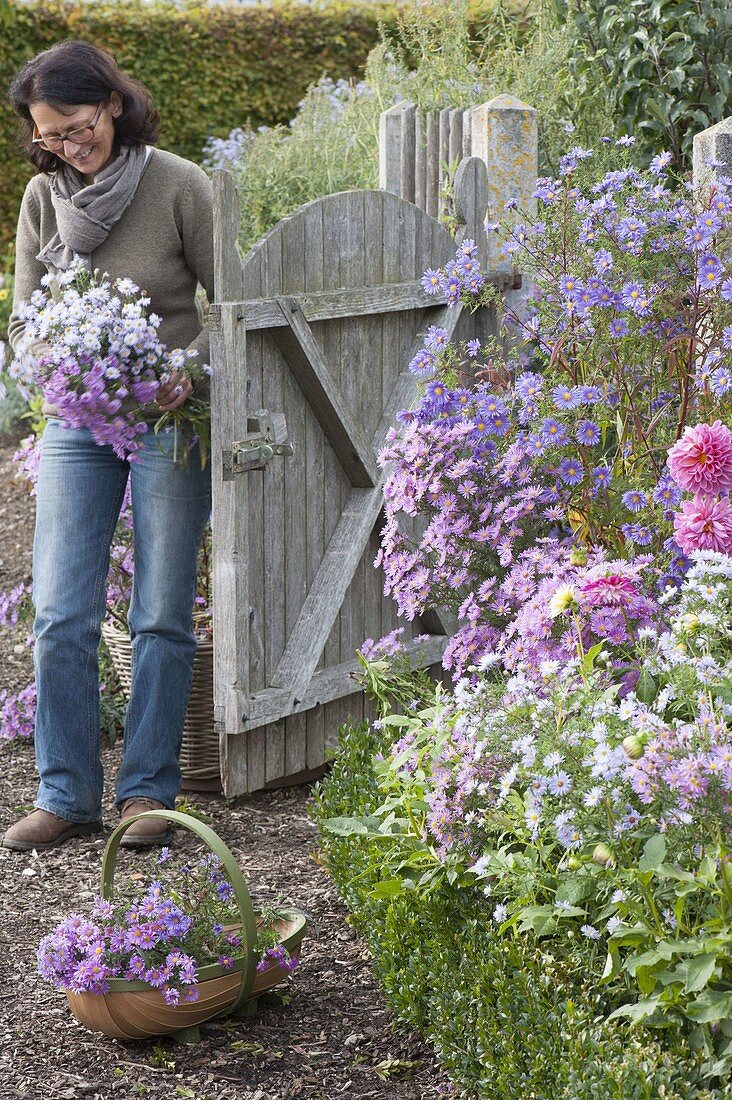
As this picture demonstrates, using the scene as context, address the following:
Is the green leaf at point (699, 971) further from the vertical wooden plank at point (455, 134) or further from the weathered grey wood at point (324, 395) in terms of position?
the vertical wooden plank at point (455, 134)

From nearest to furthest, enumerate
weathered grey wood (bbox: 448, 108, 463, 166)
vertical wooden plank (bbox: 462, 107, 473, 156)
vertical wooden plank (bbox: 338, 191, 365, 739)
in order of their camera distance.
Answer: vertical wooden plank (bbox: 338, 191, 365, 739)
vertical wooden plank (bbox: 462, 107, 473, 156)
weathered grey wood (bbox: 448, 108, 463, 166)

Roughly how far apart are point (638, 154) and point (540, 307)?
1.94 meters

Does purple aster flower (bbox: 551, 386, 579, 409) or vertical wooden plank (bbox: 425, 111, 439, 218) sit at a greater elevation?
vertical wooden plank (bbox: 425, 111, 439, 218)

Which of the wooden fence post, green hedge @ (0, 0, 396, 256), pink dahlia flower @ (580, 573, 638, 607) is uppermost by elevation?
green hedge @ (0, 0, 396, 256)

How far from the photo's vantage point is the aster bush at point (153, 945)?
101 inches

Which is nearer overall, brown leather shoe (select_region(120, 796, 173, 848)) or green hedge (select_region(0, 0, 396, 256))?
brown leather shoe (select_region(120, 796, 173, 848))

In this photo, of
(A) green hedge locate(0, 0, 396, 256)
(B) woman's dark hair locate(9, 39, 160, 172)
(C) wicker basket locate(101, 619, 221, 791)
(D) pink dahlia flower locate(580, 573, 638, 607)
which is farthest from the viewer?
(A) green hedge locate(0, 0, 396, 256)

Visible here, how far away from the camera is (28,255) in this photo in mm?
3674

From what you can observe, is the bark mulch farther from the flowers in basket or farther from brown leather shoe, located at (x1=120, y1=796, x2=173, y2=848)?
the flowers in basket

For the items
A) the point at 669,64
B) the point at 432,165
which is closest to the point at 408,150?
the point at 432,165

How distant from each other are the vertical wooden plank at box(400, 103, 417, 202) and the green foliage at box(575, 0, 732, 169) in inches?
28.5

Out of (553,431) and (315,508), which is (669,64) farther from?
(553,431)

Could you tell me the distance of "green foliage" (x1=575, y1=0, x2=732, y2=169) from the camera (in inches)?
179

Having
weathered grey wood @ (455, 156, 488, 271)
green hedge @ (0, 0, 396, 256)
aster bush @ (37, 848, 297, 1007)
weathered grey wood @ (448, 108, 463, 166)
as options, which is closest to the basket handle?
aster bush @ (37, 848, 297, 1007)
